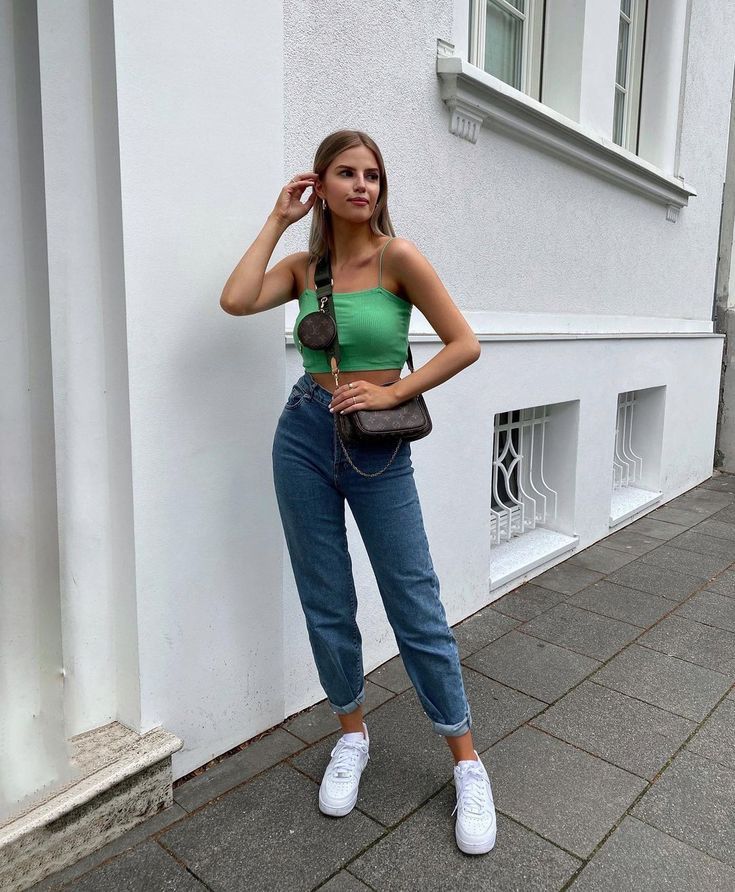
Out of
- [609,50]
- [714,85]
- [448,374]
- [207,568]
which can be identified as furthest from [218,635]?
[714,85]

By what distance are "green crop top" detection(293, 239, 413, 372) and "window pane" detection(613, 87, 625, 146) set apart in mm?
4667

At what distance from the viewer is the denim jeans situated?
7.03ft

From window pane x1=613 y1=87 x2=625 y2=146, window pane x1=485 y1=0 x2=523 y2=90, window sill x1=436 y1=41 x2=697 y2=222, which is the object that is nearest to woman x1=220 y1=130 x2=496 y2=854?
window sill x1=436 y1=41 x2=697 y2=222

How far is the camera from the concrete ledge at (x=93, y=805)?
6.47ft

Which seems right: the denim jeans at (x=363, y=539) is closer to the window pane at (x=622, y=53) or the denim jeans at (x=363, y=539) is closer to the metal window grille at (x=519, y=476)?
the metal window grille at (x=519, y=476)

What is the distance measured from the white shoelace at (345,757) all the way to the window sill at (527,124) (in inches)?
108

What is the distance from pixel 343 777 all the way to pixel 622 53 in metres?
5.79

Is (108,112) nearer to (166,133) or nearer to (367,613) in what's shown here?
(166,133)

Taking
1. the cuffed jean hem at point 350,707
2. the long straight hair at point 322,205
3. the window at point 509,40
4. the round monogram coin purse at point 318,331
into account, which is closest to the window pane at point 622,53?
the window at point 509,40

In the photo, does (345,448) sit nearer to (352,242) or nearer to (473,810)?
(352,242)

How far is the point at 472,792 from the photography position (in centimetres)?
223

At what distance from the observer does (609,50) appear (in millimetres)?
4766

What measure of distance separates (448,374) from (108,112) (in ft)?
3.99

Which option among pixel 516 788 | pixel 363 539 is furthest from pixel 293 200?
pixel 516 788
